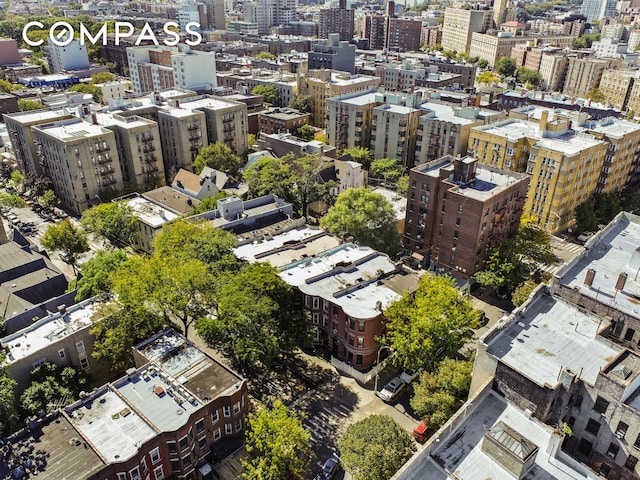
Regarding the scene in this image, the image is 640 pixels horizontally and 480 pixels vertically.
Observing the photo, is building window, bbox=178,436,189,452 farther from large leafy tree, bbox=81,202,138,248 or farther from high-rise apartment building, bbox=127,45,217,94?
high-rise apartment building, bbox=127,45,217,94

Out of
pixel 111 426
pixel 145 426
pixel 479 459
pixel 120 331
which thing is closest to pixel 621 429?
pixel 479 459

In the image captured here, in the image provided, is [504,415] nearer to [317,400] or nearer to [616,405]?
[616,405]

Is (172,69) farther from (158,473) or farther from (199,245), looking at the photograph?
(158,473)

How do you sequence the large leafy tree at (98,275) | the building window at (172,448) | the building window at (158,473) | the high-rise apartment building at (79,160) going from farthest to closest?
the high-rise apartment building at (79,160), the large leafy tree at (98,275), the building window at (172,448), the building window at (158,473)

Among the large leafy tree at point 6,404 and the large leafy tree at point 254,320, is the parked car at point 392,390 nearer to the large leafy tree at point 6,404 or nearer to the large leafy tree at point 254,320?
the large leafy tree at point 254,320

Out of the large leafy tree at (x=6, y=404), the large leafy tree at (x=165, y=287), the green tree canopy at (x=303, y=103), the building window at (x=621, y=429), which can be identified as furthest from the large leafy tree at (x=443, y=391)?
the green tree canopy at (x=303, y=103)

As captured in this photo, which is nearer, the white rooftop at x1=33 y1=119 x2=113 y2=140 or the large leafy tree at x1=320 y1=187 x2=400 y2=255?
the large leafy tree at x1=320 y1=187 x2=400 y2=255

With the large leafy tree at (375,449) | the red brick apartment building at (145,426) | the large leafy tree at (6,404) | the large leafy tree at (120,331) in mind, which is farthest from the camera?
the large leafy tree at (120,331)

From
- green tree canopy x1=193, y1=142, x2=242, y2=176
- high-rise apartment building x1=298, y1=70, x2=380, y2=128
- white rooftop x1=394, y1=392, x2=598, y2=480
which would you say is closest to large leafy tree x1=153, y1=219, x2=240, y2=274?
green tree canopy x1=193, y1=142, x2=242, y2=176
